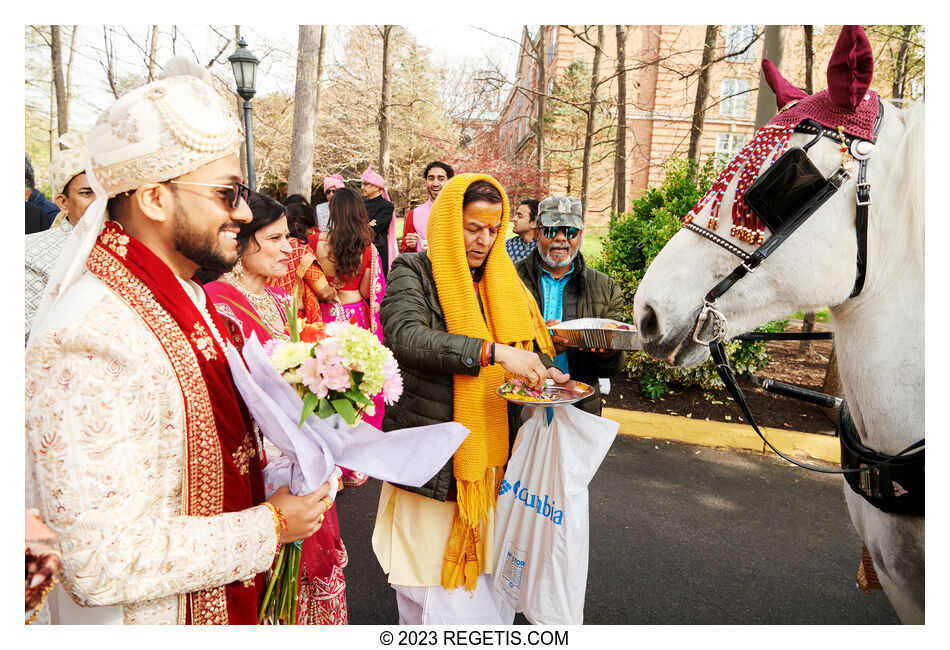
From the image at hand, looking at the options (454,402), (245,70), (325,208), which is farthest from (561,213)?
(245,70)

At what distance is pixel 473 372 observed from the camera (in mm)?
2115

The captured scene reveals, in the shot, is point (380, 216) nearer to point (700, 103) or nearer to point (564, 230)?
point (564, 230)

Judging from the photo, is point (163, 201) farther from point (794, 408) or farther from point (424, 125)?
point (424, 125)

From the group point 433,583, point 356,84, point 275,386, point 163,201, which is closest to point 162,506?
point 275,386

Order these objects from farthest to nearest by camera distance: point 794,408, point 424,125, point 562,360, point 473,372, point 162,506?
point 424,125, point 794,408, point 562,360, point 473,372, point 162,506

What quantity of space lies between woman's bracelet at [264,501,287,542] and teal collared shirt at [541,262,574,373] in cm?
221

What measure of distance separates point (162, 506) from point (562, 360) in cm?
218

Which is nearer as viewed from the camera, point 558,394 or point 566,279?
point 558,394

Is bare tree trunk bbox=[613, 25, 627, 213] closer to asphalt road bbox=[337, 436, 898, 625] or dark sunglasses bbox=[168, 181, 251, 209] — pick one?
asphalt road bbox=[337, 436, 898, 625]

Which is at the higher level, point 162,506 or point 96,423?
point 96,423

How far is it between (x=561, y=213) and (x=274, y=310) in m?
1.92

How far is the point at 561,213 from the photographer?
3.37m

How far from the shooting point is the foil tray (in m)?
2.07

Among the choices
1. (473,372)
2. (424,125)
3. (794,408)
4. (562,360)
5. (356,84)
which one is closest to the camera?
(473,372)
